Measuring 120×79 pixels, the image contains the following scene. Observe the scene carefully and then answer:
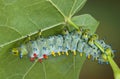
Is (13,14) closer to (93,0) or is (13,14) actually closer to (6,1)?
(6,1)

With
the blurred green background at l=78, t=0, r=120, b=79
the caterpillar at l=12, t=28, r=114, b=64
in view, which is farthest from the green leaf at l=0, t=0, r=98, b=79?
the blurred green background at l=78, t=0, r=120, b=79

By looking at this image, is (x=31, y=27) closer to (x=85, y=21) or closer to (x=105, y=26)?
(x=85, y=21)

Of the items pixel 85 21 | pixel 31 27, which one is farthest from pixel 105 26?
pixel 31 27

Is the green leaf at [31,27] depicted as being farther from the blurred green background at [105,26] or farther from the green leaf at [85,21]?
the blurred green background at [105,26]

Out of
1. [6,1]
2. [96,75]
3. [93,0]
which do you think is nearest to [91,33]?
[6,1]

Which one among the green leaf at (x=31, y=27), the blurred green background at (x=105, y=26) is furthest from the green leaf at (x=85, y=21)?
the blurred green background at (x=105, y=26)

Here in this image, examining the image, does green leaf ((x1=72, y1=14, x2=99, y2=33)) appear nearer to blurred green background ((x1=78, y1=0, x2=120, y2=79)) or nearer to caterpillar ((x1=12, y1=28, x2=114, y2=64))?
caterpillar ((x1=12, y1=28, x2=114, y2=64))
